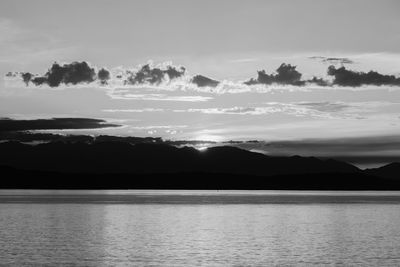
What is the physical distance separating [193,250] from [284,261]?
12839 millimetres

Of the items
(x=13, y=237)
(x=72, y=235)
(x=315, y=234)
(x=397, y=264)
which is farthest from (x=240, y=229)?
(x=397, y=264)

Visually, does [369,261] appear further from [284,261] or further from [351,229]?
[351,229]

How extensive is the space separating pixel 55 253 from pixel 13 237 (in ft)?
60.7

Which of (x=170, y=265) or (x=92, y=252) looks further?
(x=92, y=252)

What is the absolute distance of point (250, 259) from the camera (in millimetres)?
71750

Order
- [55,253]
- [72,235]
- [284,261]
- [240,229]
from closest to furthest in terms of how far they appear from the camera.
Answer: [284,261] < [55,253] < [72,235] < [240,229]

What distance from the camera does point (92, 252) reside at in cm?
7694

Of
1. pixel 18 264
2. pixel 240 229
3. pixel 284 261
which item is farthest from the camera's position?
pixel 240 229

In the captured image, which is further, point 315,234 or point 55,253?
point 315,234

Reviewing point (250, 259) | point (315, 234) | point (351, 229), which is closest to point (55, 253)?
point (250, 259)

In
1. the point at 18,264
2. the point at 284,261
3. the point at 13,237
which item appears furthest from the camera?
the point at 13,237

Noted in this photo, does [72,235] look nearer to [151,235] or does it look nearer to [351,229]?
[151,235]

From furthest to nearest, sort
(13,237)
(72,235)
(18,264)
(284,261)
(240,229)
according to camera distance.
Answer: (240,229) → (72,235) → (13,237) → (284,261) → (18,264)

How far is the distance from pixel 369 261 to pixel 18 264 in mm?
35102
